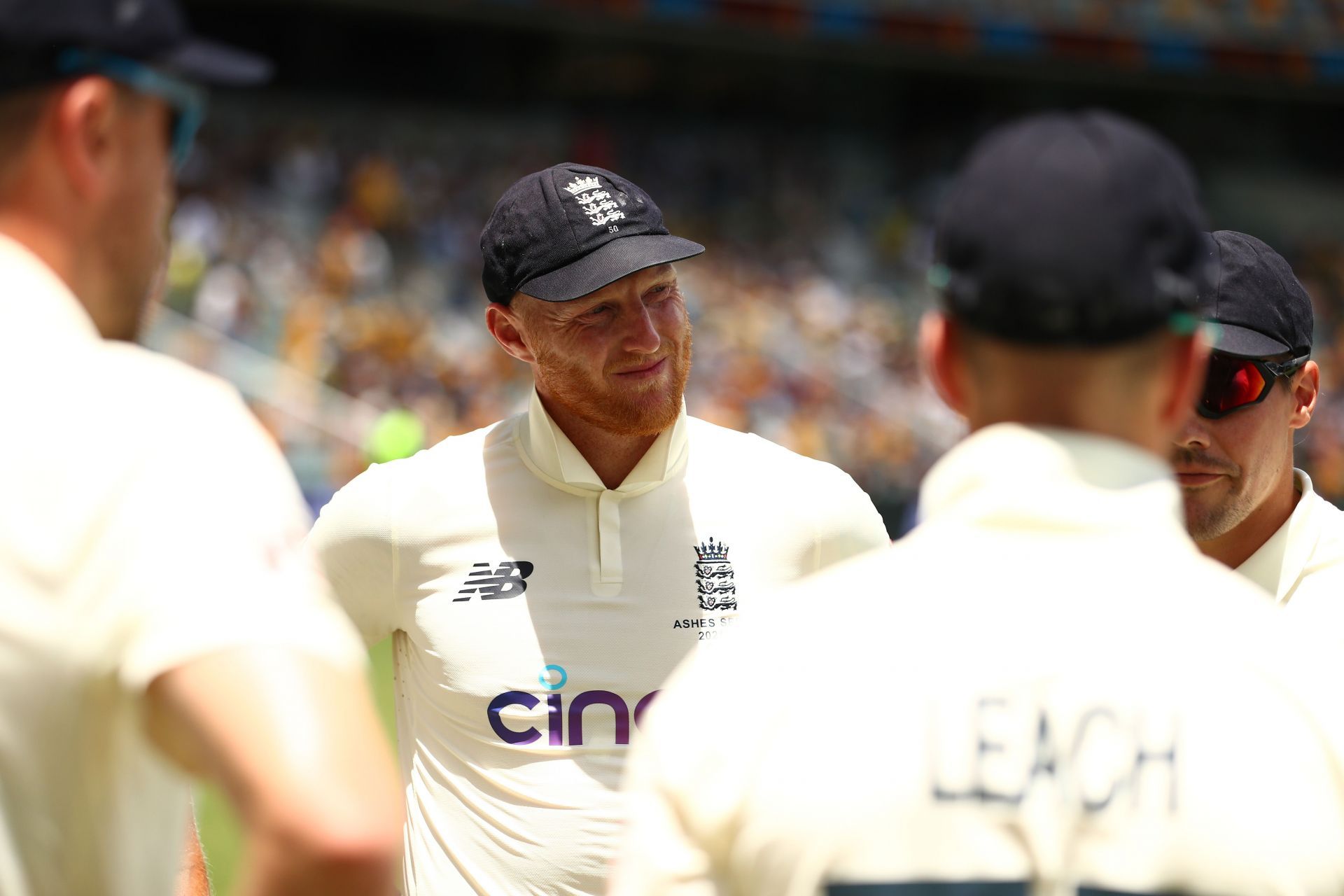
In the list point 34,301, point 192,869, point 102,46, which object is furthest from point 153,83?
point 192,869

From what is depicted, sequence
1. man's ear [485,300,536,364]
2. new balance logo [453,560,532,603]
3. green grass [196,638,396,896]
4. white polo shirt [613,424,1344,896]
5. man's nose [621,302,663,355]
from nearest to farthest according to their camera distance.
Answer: white polo shirt [613,424,1344,896], new balance logo [453,560,532,603], man's nose [621,302,663,355], man's ear [485,300,536,364], green grass [196,638,396,896]

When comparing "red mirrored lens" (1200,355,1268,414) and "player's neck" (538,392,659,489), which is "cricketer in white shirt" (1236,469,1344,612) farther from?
"player's neck" (538,392,659,489)

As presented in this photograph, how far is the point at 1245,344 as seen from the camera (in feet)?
9.58

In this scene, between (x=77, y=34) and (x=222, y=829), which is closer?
(x=77, y=34)

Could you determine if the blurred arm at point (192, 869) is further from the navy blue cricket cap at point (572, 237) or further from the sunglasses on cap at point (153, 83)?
the sunglasses on cap at point (153, 83)

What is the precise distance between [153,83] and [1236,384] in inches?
90.5

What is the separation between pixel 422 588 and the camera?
3098 mm

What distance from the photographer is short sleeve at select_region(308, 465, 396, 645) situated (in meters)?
3.12

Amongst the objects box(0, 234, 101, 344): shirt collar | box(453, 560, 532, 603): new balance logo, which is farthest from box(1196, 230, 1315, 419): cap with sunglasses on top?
box(0, 234, 101, 344): shirt collar

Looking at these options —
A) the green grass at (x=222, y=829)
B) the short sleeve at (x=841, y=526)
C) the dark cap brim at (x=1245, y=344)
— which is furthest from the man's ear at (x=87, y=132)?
the green grass at (x=222, y=829)

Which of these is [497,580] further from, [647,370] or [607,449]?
[647,370]

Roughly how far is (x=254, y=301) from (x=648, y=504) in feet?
44.7

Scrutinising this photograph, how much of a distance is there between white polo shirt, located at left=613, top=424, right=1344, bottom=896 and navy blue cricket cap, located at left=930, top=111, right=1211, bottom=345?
0.13m

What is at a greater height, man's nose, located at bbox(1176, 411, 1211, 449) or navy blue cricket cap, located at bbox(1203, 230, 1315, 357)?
navy blue cricket cap, located at bbox(1203, 230, 1315, 357)
